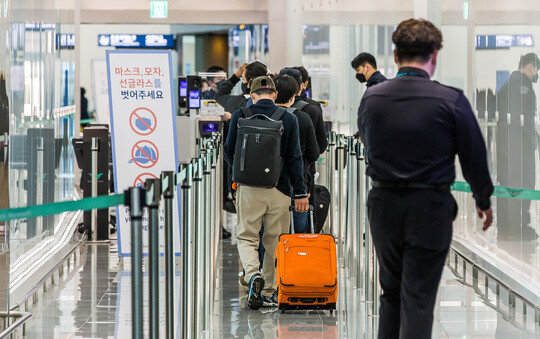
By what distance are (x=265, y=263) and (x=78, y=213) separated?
5340 mm

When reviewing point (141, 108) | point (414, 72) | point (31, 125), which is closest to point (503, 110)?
point (141, 108)

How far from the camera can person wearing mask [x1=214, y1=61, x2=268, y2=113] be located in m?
7.59

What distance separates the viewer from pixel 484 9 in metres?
8.31

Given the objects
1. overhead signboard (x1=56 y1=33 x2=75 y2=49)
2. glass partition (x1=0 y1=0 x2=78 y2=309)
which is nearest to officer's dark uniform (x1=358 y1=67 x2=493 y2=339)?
glass partition (x1=0 y1=0 x2=78 y2=309)

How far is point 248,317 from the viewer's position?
21.2ft

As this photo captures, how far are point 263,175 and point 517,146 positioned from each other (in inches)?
87.3

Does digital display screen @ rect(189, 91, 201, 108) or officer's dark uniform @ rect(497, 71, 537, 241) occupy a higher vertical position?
digital display screen @ rect(189, 91, 201, 108)

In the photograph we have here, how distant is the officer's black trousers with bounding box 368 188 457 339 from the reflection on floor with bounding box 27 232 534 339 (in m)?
1.89

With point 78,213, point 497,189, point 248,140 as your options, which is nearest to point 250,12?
point 78,213

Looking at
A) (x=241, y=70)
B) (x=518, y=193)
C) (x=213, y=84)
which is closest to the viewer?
(x=518, y=193)

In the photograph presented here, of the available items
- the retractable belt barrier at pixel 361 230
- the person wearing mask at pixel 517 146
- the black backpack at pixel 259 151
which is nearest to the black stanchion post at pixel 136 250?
the retractable belt barrier at pixel 361 230

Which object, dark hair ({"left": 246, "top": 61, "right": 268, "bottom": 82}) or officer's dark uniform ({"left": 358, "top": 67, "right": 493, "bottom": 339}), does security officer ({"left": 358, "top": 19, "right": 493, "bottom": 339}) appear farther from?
dark hair ({"left": 246, "top": 61, "right": 268, "bottom": 82})

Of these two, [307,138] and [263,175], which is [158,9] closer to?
[307,138]

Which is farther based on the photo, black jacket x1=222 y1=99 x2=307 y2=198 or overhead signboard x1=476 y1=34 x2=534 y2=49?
overhead signboard x1=476 y1=34 x2=534 y2=49
